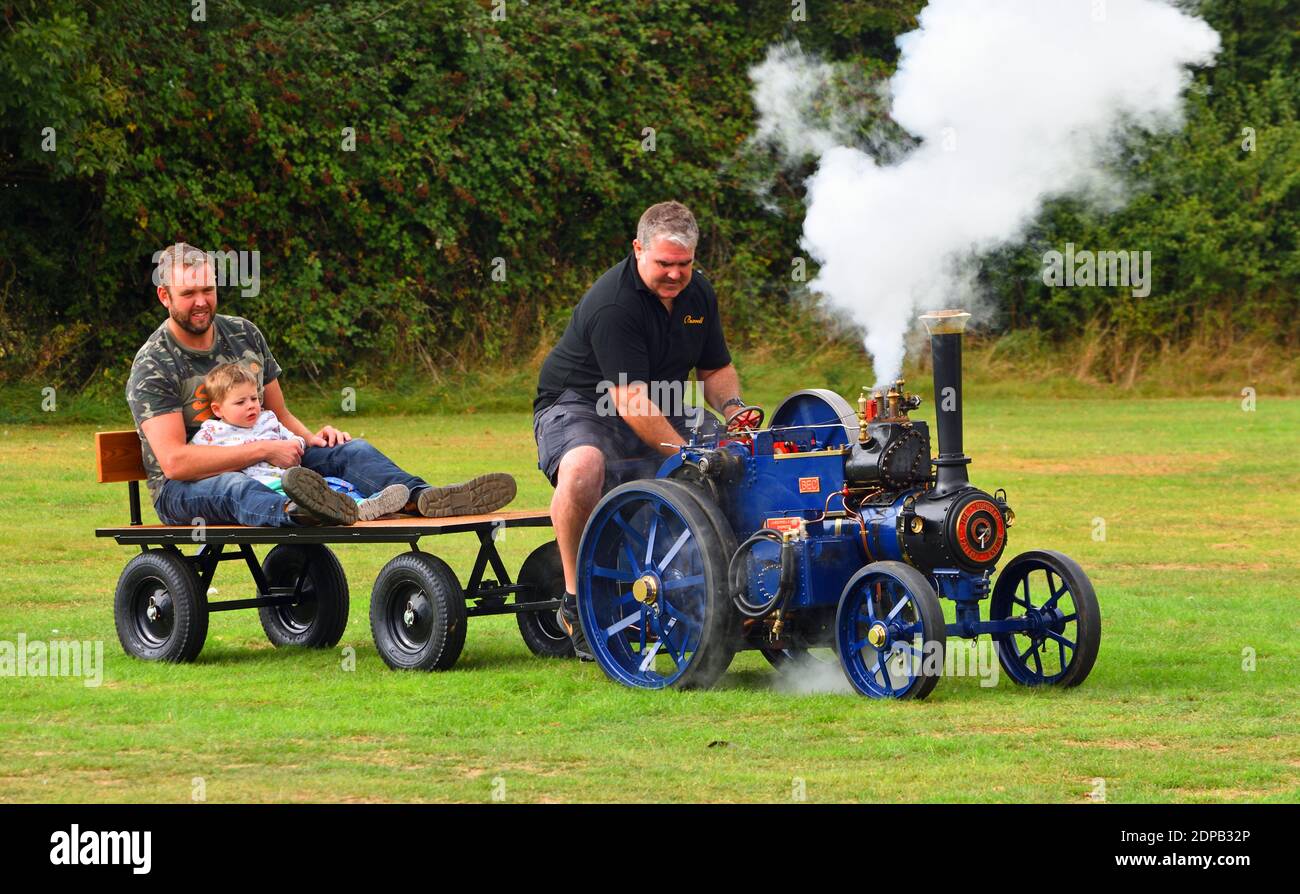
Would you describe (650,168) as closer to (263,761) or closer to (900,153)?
(900,153)

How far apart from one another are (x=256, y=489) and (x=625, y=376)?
173 cm

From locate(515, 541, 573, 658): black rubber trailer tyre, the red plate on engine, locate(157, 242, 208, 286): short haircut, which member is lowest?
locate(515, 541, 573, 658): black rubber trailer tyre

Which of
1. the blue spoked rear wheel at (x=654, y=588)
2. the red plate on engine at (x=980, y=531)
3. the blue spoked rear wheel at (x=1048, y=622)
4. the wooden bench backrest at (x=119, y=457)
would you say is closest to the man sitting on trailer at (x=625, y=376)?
the blue spoked rear wheel at (x=654, y=588)

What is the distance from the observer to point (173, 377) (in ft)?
29.3

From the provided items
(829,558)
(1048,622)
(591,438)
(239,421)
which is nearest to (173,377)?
(239,421)

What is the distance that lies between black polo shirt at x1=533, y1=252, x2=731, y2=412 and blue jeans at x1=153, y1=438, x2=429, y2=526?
81cm

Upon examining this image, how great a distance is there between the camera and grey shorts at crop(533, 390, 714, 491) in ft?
28.0

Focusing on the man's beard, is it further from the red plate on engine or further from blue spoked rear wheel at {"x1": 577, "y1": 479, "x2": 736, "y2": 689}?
the red plate on engine

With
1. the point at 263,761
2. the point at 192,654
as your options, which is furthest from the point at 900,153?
the point at 263,761

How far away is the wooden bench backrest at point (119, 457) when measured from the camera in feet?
29.8

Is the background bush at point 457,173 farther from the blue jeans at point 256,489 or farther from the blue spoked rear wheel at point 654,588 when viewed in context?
the blue spoked rear wheel at point 654,588

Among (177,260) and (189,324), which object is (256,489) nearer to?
(189,324)

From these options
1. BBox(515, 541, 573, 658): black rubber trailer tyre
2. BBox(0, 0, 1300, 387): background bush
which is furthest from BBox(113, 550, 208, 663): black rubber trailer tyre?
BBox(0, 0, 1300, 387): background bush

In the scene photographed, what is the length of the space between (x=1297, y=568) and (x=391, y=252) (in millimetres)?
16385
